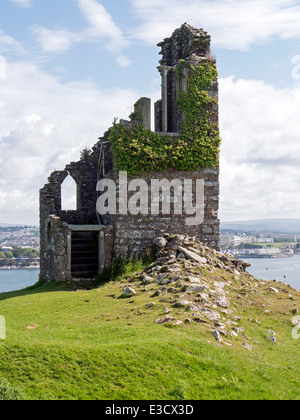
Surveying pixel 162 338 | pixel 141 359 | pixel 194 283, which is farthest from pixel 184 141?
pixel 141 359

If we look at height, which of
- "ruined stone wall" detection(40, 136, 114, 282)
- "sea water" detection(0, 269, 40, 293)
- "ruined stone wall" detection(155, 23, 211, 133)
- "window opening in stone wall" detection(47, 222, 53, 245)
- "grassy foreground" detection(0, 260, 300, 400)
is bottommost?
"sea water" detection(0, 269, 40, 293)

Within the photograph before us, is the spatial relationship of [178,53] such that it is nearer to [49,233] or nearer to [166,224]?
[166,224]

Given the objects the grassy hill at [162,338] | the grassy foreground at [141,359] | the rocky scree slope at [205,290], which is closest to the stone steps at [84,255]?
the grassy hill at [162,338]

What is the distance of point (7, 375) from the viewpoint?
905 centimetres

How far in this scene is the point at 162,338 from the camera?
1095 cm

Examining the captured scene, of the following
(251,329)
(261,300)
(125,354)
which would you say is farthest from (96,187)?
(125,354)

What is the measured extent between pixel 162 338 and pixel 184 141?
39.8 feet

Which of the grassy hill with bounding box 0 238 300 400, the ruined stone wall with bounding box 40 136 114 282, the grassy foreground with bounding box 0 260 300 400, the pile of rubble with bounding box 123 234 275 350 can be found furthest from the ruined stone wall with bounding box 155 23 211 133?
the grassy foreground with bounding box 0 260 300 400

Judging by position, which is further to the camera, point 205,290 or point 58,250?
point 58,250

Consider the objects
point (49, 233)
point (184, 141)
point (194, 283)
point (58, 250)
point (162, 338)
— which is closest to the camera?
point (162, 338)

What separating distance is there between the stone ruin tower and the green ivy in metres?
0.10

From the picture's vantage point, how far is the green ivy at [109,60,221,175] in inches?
821

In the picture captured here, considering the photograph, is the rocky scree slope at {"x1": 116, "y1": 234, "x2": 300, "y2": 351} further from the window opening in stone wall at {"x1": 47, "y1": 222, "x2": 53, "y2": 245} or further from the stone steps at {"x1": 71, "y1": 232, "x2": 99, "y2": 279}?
the window opening in stone wall at {"x1": 47, "y1": 222, "x2": 53, "y2": 245}
